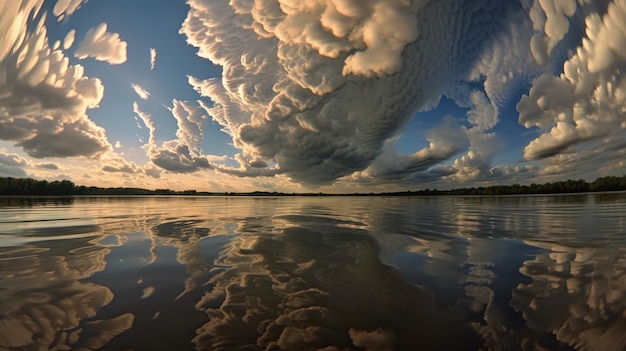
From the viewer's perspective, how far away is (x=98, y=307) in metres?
3.98

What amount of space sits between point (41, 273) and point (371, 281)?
7.42 metres

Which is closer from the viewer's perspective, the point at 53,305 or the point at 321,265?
the point at 53,305

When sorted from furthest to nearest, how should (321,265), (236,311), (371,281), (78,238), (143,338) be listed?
(78,238), (321,265), (371,281), (236,311), (143,338)

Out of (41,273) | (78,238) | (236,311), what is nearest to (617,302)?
(236,311)

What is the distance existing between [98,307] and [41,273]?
326 centimetres

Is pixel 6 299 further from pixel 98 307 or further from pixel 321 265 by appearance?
pixel 321 265

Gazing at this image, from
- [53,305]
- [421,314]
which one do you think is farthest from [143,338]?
[421,314]

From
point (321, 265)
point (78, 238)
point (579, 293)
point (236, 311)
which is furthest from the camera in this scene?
point (78, 238)

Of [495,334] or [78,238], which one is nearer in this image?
[495,334]

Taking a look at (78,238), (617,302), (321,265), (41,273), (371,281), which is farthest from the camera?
(78,238)

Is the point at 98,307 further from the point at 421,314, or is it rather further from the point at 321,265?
the point at 421,314

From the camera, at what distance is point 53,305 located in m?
4.02

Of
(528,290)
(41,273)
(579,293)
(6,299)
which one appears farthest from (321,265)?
(41,273)

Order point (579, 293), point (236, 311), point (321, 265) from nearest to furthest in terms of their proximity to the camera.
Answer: point (236, 311), point (579, 293), point (321, 265)
